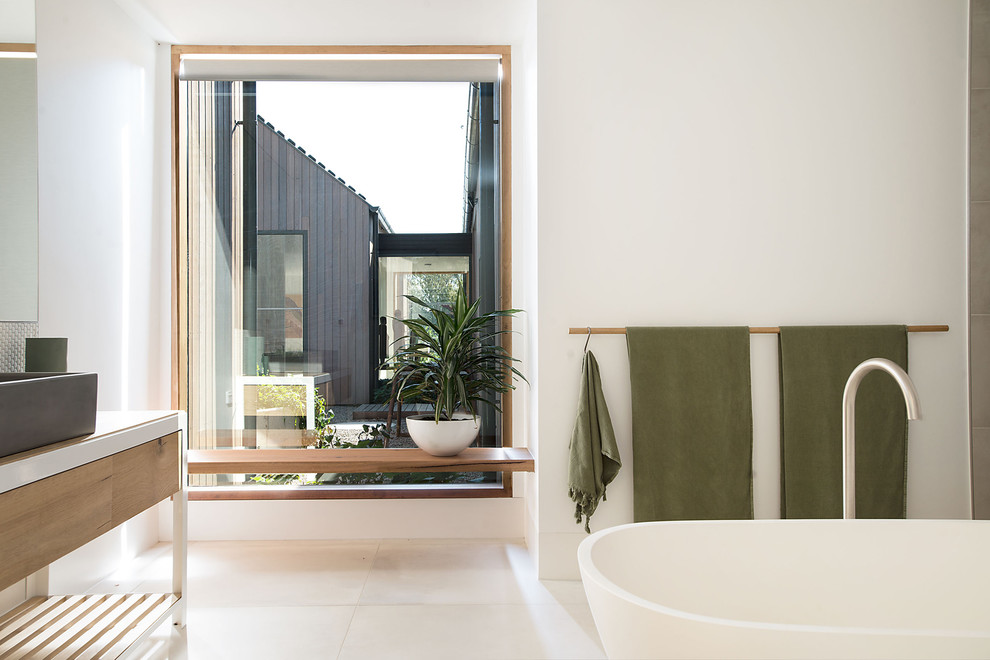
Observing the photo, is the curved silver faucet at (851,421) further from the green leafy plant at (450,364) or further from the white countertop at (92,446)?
the white countertop at (92,446)

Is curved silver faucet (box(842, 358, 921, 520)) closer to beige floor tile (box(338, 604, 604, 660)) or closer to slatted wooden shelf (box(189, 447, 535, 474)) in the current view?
beige floor tile (box(338, 604, 604, 660))

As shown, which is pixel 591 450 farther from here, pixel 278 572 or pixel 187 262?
pixel 187 262

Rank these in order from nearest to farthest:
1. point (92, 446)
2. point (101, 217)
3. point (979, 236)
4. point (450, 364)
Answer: point (92, 446) → point (979, 236) → point (101, 217) → point (450, 364)

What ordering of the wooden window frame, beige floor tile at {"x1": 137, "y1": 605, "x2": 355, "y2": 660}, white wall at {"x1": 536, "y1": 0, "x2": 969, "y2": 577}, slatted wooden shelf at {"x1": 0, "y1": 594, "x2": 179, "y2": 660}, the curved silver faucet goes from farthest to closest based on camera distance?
the wooden window frame, white wall at {"x1": 536, "y1": 0, "x2": 969, "y2": 577}, beige floor tile at {"x1": 137, "y1": 605, "x2": 355, "y2": 660}, slatted wooden shelf at {"x1": 0, "y1": 594, "x2": 179, "y2": 660}, the curved silver faucet

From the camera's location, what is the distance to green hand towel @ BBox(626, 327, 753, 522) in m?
2.38

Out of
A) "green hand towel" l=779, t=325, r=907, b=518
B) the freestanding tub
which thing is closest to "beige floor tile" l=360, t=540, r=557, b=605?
the freestanding tub

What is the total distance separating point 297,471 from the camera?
262 cm

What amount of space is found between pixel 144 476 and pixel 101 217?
1358mm

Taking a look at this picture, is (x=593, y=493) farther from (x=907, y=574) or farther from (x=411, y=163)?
(x=411, y=163)

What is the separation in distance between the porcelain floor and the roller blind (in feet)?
7.77

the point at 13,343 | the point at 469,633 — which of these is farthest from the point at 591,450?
the point at 13,343

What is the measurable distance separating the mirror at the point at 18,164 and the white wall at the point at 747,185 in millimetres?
1867

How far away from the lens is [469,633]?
208cm

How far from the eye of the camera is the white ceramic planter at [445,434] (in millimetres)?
2613
